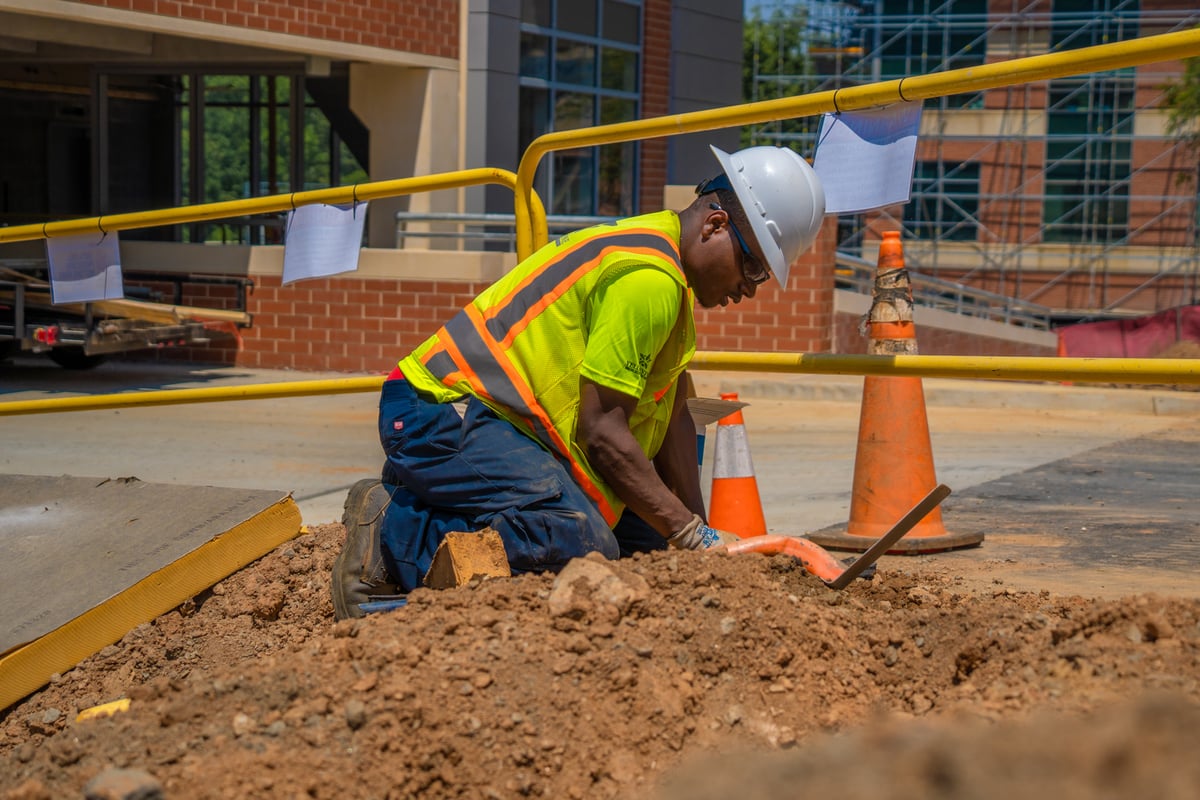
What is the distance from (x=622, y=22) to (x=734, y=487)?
14889 millimetres

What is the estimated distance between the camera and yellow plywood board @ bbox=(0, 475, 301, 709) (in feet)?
13.3

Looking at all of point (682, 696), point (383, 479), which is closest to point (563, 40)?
point (383, 479)

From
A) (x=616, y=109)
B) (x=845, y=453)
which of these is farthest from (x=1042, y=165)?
(x=845, y=453)

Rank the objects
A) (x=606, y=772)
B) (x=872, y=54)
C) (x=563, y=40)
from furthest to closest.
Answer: (x=872, y=54), (x=563, y=40), (x=606, y=772)

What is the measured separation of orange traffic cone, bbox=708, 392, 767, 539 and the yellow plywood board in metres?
1.68

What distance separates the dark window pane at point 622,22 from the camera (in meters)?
19.0

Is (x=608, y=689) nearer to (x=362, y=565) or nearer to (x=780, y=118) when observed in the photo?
(x=362, y=565)

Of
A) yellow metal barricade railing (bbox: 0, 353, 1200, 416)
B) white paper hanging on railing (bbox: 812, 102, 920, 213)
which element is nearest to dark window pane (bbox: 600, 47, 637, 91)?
yellow metal barricade railing (bbox: 0, 353, 1200, 416)

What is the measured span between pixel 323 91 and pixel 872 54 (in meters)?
17.2

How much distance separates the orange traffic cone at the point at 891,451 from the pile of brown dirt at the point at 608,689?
75.6 inches

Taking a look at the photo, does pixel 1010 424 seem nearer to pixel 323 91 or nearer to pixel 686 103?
pixel 686 103

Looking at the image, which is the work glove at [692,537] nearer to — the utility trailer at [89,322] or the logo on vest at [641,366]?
the logo on vest at [641,366]

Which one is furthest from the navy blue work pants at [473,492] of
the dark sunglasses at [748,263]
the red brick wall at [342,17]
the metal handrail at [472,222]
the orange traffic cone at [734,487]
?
the red brick wall at [342,17]

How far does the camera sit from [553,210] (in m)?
19.1
